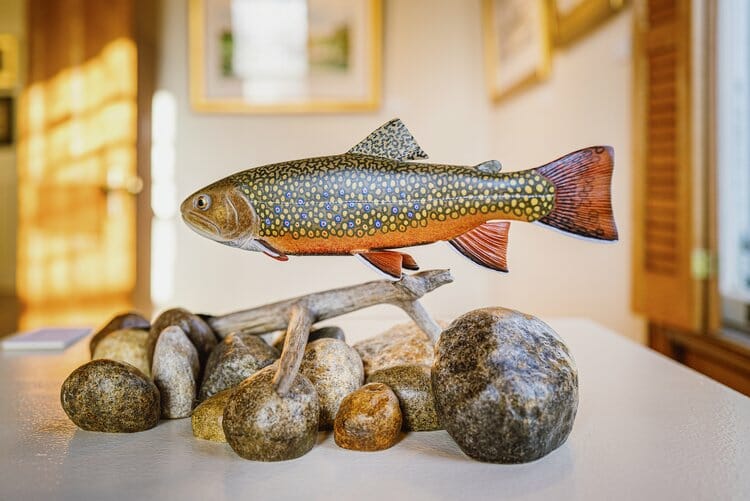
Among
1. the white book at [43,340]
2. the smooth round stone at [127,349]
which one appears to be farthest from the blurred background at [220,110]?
the smooth round stone at [127,349]

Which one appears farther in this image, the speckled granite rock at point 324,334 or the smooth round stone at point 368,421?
the speckled granite rock at point 324,334

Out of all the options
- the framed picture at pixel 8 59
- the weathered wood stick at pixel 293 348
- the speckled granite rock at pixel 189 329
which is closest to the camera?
the weathered wood stick at pixel 293 348

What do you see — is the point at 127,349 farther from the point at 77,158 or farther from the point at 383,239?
the point at 77,158

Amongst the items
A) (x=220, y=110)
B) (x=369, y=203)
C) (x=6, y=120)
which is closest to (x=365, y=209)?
(x=369, y=203)

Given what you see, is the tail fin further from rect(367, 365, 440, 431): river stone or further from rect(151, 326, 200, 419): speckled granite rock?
rect(151, 326, 200, 419): speckled granite rock

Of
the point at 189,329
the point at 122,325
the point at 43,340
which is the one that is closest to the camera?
the point at 189,329

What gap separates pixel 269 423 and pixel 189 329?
371 mm

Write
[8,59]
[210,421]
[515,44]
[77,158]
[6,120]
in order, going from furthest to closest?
[6,120]
[8,59]
[77,158]
[515,44]
[210,421]

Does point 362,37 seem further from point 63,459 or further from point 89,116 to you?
point 63,459

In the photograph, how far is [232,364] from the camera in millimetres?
997

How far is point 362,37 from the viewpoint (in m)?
3.17

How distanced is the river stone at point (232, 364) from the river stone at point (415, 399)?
0.62 feet

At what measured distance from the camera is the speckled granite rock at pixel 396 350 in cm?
106

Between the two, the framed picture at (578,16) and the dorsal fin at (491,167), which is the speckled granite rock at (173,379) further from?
the framed picture at (578,16)
